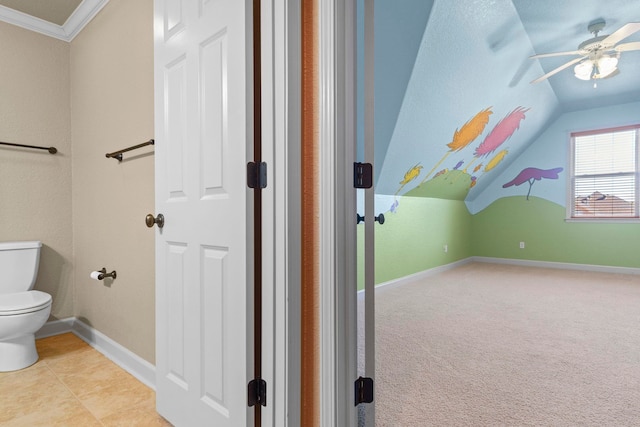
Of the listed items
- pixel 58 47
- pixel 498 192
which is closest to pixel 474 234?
pixel 498 192

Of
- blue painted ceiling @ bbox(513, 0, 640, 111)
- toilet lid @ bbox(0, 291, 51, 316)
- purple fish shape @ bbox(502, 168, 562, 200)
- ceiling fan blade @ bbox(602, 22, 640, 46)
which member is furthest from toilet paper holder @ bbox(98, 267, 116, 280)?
purple fish shape @ bbox(502, 168, 562, 200)

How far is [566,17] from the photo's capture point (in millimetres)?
2932

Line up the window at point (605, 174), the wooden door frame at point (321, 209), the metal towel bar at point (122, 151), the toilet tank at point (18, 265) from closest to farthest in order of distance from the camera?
the wooden door frame at point (321, 209)
the metal towel bar at point (122, 151)
the toilet tank at point (18, 265)
the window at point (605, 174)

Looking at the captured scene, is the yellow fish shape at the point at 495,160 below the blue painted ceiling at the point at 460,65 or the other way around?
below

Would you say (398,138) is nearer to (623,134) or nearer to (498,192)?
(498,192)

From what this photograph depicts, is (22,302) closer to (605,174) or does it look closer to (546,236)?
(546,236)

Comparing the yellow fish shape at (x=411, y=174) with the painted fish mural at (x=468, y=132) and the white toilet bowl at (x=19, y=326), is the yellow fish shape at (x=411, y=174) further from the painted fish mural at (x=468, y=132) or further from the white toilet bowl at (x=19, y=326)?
the white toilet bowl at (x=19, y=326)

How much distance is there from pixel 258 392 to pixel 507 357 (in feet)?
5.61

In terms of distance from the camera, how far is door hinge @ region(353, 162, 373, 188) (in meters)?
1.14

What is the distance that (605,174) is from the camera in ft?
17.1

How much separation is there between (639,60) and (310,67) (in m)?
4.52

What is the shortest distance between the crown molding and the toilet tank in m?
1.57

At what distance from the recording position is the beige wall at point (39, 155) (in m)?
2.45

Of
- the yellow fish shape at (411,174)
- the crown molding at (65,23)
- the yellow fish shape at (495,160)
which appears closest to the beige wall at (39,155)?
the crown molding at (65,23)
